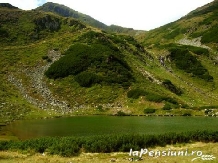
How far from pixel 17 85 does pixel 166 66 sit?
77844 millimetres

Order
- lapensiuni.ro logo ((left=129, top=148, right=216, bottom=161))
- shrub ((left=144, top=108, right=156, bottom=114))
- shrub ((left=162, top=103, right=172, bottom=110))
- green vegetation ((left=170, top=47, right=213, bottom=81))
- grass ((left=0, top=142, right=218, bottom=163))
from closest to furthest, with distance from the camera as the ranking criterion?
grass ((left=0, top=142, right=218, bottom=163)) < lapensiuni.ro logo ((left=129, top=148, right=216, bottom=161)) < shrub ((left=144, top=108, right=156, bottom=114)) < shrub ((left=162, top=103, right=172, bottom=110)) < green vegetation ((left=170, top=47, right=213, bottom=81))

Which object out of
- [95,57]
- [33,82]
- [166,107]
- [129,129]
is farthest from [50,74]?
[129,129]

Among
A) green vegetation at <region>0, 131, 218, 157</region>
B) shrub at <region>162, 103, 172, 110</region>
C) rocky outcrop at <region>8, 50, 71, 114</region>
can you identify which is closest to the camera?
green vegetation at <region>0, 131, 218, 157</region>

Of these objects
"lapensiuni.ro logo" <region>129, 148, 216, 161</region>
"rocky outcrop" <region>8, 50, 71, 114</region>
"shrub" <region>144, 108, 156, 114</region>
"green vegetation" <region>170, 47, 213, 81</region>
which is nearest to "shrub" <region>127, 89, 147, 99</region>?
"shrub" <region>144, 108, 156, 114</region>

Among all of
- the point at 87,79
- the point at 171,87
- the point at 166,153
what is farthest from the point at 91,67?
the point at 166,153

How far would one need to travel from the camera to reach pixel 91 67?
105125mm

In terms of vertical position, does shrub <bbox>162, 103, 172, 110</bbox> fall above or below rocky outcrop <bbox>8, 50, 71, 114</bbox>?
below

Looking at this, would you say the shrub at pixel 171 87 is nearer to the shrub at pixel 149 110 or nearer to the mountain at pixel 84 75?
the mountain at pixel 84 75

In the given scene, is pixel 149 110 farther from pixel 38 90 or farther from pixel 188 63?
pixel 188 63

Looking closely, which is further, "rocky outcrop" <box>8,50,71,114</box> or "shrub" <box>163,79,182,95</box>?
"shrub" <box>163,79,182,95</box>

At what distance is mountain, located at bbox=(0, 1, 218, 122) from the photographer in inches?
3322

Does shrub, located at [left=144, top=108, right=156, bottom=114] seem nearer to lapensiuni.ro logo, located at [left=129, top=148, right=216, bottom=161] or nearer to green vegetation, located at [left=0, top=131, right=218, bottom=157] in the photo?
green vegetation, located at [left=0, top=131, right=218, bottom=157]

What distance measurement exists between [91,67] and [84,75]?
248 inches

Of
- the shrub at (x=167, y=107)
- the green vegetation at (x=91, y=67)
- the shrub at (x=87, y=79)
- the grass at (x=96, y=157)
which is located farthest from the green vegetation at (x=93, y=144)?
the green vegetation at (x=91, y=67)
